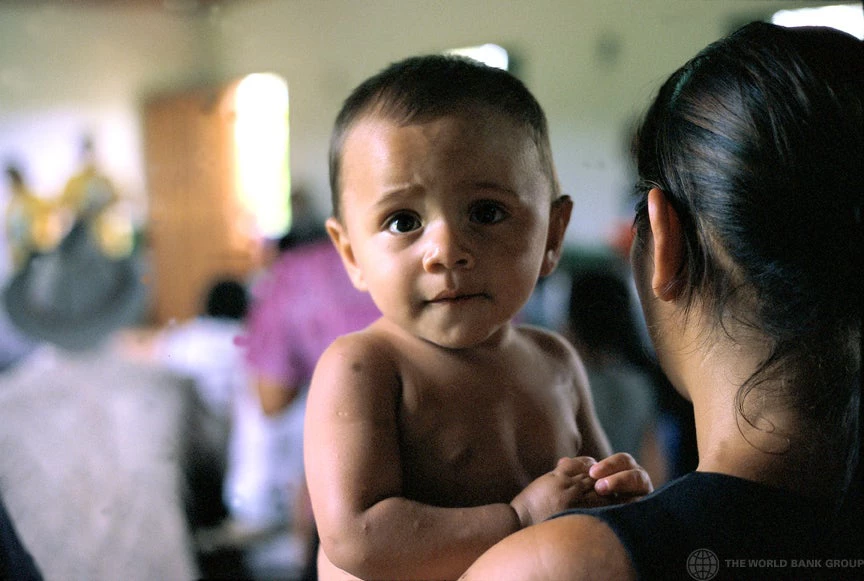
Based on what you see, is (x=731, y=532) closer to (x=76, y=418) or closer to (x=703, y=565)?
(x=703, y=565)

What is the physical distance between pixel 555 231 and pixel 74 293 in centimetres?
38

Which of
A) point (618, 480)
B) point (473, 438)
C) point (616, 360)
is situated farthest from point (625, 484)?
point (616, 360)

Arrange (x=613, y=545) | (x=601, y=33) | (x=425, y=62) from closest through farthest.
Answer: (x=613, y=545), (x=425, y=62), (x=601, y=33)

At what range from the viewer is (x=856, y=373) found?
1.60ft

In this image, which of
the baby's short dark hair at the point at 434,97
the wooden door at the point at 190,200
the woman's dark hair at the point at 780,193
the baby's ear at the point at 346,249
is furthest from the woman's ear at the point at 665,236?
the wooden door at the point at 190,200

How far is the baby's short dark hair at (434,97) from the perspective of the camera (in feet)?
1.75

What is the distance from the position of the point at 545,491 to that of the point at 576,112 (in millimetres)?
370

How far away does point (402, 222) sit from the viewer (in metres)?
0.54

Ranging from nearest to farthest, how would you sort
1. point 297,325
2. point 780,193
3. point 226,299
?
point 780,193 → point 226,299 → point 297,325

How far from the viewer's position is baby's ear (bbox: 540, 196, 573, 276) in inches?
24.0

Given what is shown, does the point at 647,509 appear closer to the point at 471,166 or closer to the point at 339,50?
the point at 471,166

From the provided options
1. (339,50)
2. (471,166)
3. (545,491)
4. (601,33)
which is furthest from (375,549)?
(601,33)

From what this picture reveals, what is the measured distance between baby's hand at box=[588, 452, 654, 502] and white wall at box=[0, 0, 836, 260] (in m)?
0.24

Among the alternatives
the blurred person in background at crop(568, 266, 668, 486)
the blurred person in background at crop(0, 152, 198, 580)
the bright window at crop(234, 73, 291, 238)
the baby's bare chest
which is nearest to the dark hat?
the blurred person in background at crop(0, 152, 198, 580)
